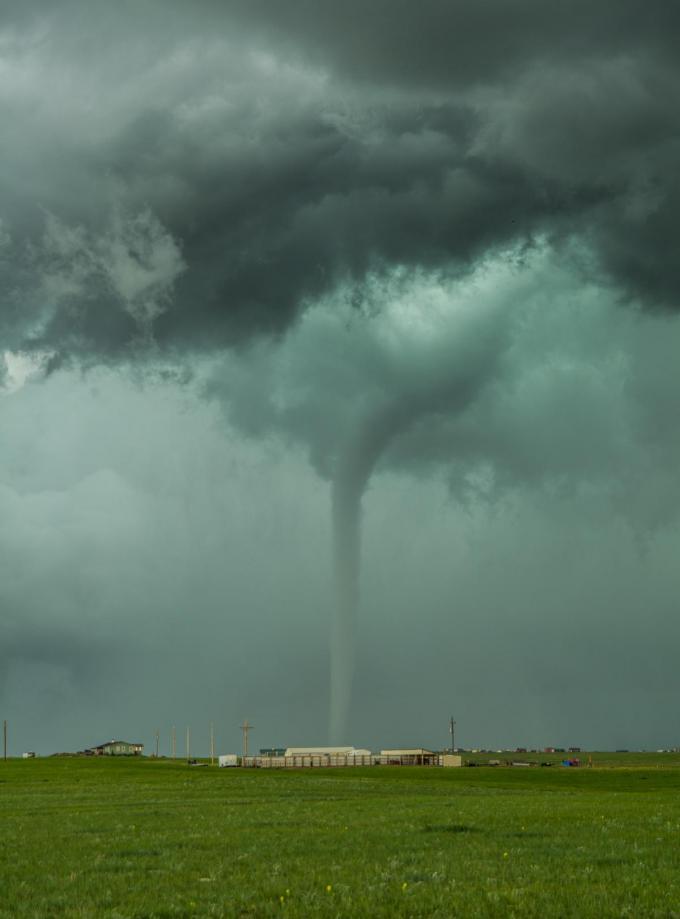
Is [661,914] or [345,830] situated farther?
[345,830]

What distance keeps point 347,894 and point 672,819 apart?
2118 centimetres

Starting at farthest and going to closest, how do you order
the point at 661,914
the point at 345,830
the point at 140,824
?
the point at 140,824 → the point at 345,830 → the point at 661,914

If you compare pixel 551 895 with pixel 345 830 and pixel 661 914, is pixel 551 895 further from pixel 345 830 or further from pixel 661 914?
pixel 345 830

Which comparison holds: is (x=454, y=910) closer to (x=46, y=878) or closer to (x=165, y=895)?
(x=165, y=895)

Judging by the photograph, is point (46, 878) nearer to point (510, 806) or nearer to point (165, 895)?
point (165, 895)

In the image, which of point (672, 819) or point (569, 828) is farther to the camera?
point (672, 819)

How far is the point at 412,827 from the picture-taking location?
99.5 feet

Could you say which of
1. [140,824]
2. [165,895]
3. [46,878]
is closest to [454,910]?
[165,895]

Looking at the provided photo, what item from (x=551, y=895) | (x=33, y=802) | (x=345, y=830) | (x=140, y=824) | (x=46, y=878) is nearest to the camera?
(x=551, y=895)

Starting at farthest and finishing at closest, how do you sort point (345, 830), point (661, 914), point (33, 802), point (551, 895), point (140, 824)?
1. point (33, 802)
2. point (140, 824)
3. point (345, 830)
4. point (551, 895)
5. point (661, 914)

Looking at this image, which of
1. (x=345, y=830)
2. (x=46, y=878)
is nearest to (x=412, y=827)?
(x=345, y=830)

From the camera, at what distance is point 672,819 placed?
112ft

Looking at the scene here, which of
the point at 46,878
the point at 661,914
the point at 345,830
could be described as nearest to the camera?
the point at 661,914

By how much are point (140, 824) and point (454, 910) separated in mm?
21042
